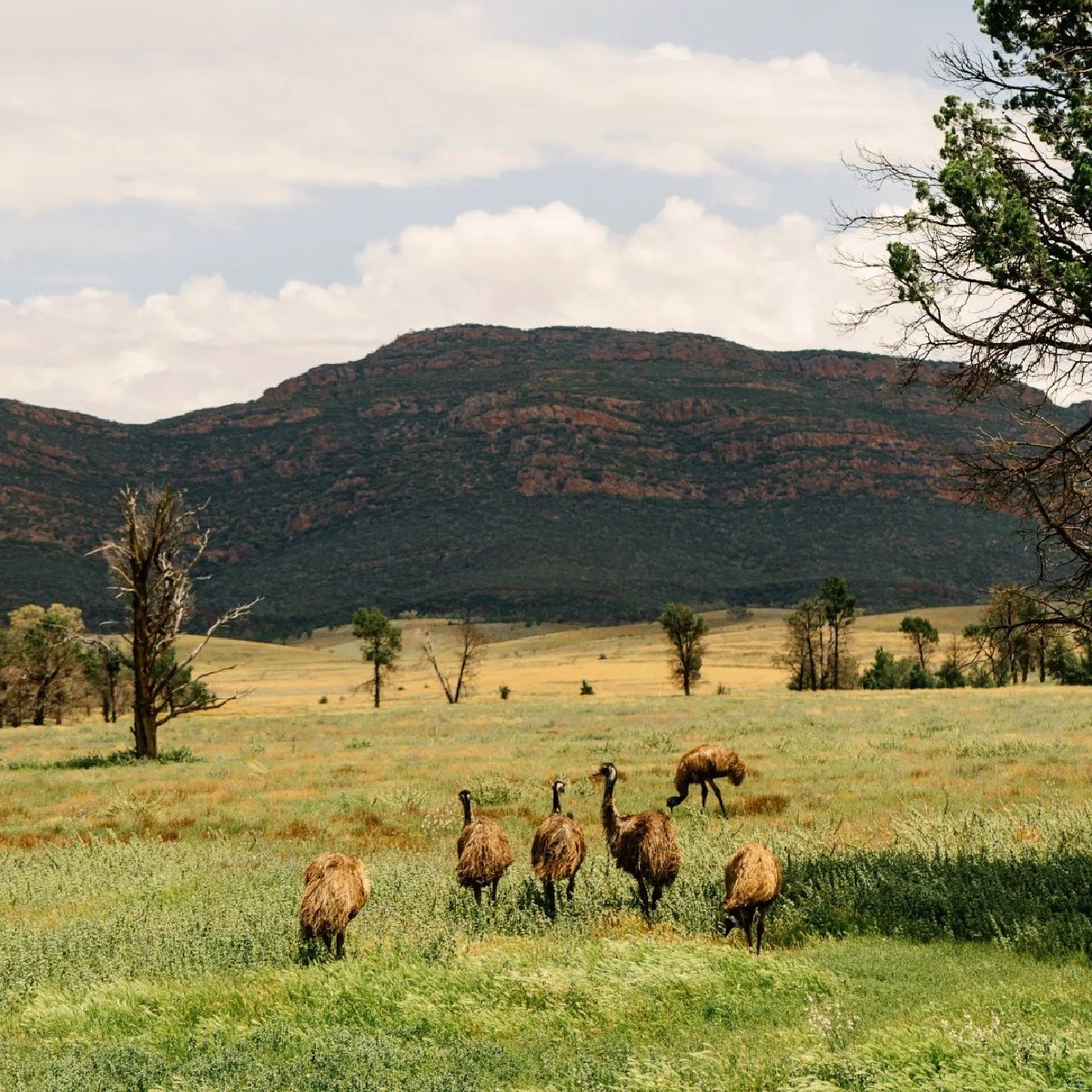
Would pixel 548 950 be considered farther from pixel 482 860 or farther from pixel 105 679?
pixel 105 679

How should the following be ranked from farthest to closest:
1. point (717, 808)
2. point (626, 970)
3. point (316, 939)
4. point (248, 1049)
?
point (717, 808), point (316, 939), point (626, 970), point (248, 1049)

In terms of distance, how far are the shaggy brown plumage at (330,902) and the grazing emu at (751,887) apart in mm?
3696

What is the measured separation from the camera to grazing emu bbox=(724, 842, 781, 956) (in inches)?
374

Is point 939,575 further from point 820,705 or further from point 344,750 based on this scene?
point 344,750

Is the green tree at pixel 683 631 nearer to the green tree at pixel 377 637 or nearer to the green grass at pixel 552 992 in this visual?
the green tree at pixel 377 637

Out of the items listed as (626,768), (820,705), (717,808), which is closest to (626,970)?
(717,808)

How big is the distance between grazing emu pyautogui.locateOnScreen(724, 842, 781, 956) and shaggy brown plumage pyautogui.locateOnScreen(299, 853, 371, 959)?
3.70 metres

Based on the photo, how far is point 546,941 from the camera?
987 centimetres

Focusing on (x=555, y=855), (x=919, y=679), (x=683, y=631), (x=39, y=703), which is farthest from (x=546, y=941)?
(x=919, y=679)

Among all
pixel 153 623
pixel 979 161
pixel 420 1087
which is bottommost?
pixel 420 1087

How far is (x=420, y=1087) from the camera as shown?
6129mm

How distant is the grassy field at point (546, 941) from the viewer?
6.48 m

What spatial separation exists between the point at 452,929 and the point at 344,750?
2162 centimetres

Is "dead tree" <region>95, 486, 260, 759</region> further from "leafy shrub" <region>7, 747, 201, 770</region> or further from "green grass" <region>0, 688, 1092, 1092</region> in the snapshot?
"green grass" <region>0, 688, 1092, 1092</region>
